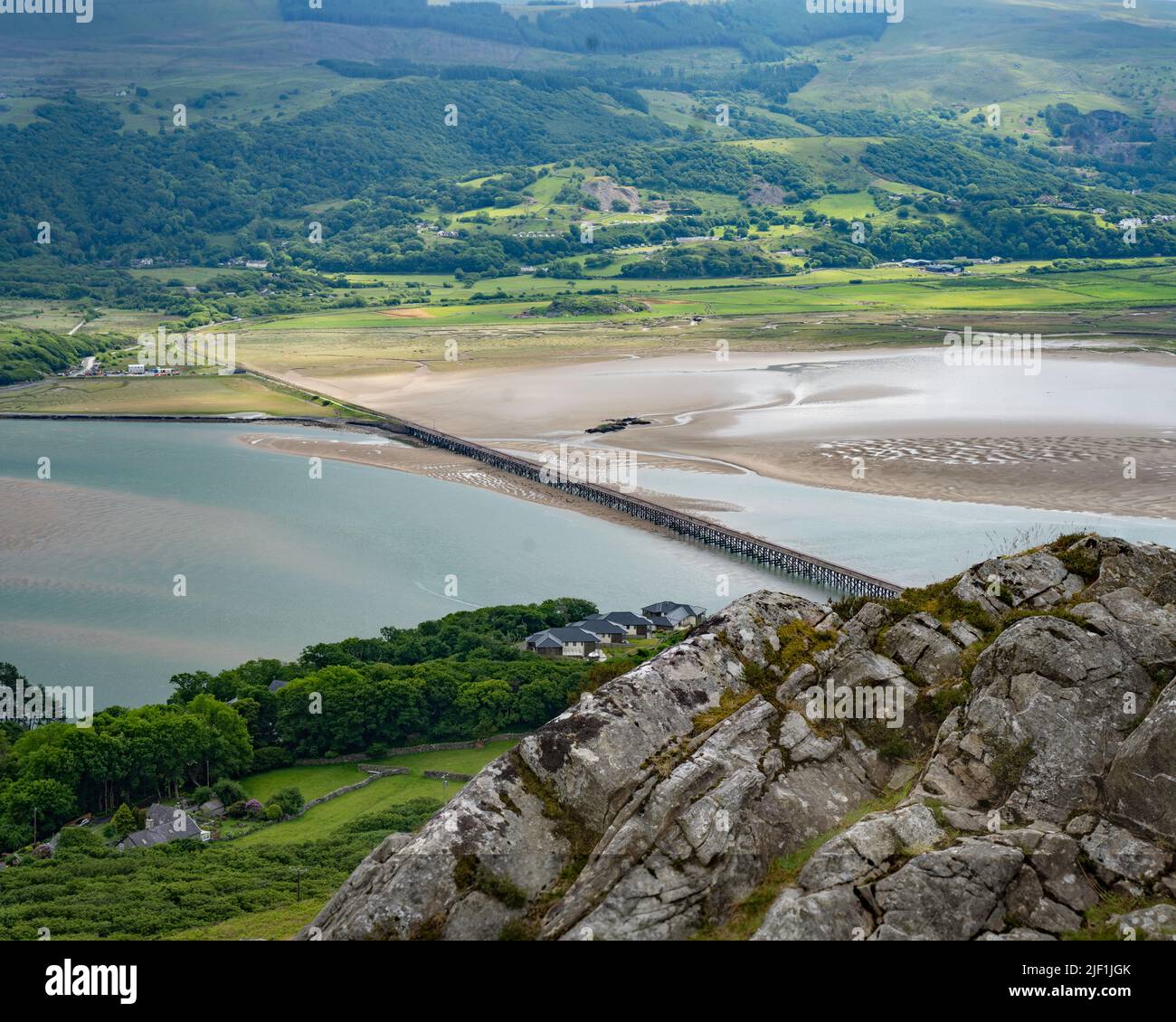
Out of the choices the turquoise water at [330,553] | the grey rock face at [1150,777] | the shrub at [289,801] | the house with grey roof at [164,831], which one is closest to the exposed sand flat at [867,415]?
the turquoise water at [330,553]

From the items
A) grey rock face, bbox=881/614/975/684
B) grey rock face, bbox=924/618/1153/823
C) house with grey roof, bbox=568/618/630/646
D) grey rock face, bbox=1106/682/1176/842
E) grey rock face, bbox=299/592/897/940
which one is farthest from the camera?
house with grey roof, bbox=568/618/630/646

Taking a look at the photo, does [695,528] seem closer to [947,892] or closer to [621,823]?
[621,823]

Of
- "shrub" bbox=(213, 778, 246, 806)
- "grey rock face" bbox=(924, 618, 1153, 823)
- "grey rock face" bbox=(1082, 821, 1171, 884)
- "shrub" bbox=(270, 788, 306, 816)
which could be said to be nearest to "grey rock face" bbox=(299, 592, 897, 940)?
"grey rock face" bbox=(924, 618, 1153, 823)

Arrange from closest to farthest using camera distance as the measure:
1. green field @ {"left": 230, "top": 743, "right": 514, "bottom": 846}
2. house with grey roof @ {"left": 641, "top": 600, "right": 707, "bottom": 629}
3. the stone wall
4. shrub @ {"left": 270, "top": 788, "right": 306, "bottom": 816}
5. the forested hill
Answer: green field @ {"left": 230, "top": 743, "right": 514, "bottom": 846}, shrub @ {"left": 270, "top": 788, "right": 306, "bottom": 816}, the forested hill, the stone wall, house with grey roof @ {"left": 641, "top": 600, "right": 707, "bottom": 629}

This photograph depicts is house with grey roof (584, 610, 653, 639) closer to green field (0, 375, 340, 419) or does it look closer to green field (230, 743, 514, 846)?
green field (230, 743, 514, 846)

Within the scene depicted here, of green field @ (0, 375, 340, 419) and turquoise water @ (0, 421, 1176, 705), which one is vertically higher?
green field @ (0, 375, 340, 419)

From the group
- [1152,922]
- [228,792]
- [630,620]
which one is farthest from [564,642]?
[1152,922]

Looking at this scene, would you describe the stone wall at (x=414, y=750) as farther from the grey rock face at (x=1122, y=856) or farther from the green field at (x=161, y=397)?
the green field at (x=161, y=397)

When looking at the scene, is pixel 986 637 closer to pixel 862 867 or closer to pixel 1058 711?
pixel 1058 711
